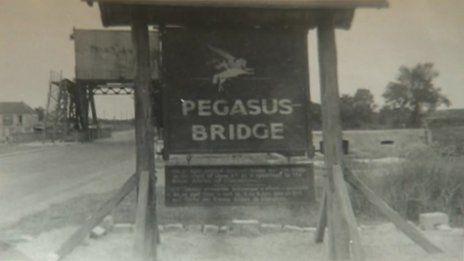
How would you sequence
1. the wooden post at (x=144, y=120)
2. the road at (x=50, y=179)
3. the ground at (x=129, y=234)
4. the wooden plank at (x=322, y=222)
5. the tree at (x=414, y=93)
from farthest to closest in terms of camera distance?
1. the tree at (x=414, y=93)
2. the road at (x=50, y=179)
3. the ground at (x=129, y=234)
4. the wooden plank at (x=322, y=222)
5. the wooden post at (x=144, y=120)

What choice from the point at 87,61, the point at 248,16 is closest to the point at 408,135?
the point at 87,61

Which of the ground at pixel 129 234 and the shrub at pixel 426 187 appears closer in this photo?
the ground at pixel 129 234

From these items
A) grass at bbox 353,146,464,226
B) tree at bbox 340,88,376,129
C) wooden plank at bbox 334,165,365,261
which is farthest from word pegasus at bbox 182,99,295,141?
tree at bbox 340,88,376,129

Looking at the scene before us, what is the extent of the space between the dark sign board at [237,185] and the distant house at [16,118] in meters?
43.5

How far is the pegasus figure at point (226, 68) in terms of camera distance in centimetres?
495

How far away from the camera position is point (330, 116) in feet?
16.5

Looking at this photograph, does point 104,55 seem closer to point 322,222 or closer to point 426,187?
point 426,187

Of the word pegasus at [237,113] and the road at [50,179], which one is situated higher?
the word pegasus at [237,113]

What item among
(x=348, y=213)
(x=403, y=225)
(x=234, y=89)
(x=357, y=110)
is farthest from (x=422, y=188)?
(x=357, y=110)

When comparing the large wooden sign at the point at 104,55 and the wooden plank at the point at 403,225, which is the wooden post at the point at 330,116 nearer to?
the wooden plank at the point at 403,225

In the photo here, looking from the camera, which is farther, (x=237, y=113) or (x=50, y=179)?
(x=50, y=179)

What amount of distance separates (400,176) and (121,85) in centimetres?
2344

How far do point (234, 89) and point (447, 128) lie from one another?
48.9 feet

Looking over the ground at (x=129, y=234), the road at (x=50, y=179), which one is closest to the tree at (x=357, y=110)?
the road at (x=50, y=179)
